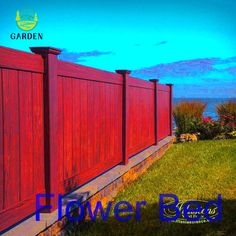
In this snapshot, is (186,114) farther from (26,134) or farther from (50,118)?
(26,134)

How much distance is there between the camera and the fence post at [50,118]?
14.4 ft

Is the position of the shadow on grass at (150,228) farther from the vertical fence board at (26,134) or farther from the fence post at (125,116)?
the fence post at (125,116)

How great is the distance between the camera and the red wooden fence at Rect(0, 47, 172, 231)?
3779 mm

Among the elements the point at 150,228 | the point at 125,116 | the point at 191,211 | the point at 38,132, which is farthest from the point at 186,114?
the point at 38,132

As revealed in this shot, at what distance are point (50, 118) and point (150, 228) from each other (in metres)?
1.73

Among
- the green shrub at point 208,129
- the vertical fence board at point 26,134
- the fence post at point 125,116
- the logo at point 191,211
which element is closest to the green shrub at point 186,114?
the green shrub at point 208,129

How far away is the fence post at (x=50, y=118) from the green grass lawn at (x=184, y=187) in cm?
67

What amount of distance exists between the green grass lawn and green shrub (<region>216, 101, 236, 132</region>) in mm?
3309

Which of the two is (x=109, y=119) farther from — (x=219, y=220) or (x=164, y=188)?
(x=219, y=220)

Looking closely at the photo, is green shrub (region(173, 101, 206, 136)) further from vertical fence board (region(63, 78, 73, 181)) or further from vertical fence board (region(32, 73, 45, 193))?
vertical fence board (region(32, 73, 45, 193))

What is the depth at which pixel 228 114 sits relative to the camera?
1612 centimetres

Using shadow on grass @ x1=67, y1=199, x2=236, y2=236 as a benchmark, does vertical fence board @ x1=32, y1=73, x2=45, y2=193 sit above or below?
above

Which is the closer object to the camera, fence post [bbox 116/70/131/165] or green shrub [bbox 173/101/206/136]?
fence post [bbox 116/70/131/165]

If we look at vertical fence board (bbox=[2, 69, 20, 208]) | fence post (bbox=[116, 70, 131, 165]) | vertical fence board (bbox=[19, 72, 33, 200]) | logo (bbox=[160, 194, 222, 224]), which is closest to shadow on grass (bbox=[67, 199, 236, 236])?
logo (bbox=[160, 194, 222, 224])
